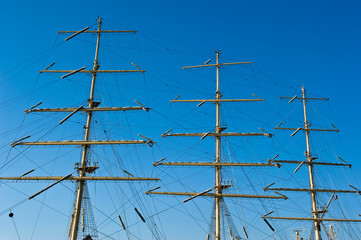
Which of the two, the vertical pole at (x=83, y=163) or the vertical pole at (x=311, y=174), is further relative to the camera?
the vertical pole at (x=311, y=174)

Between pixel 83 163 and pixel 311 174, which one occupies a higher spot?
pixel 311 174

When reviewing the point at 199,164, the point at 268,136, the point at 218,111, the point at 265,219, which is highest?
the point at 218,111

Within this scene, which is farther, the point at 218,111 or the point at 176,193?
the point at 218,111

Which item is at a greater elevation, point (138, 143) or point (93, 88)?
point (93, 88)

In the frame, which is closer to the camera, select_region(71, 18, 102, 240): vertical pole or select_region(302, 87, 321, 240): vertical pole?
select_region(71, 18, 102, 240): vertical pole

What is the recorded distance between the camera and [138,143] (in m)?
37.1

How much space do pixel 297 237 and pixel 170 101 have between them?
94.8 ft

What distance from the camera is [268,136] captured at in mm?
46781

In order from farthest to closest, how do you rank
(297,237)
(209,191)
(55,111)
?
1. (297,237)
2. (209,191)
3. (55,111)

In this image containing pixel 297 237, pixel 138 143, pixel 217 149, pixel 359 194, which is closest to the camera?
pixel 138 143

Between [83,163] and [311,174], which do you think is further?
[311,174]

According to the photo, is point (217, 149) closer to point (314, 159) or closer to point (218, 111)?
point (218, 111)

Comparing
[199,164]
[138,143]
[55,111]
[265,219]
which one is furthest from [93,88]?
[265,219]

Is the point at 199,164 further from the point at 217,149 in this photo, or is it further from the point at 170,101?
the point at 170,101
